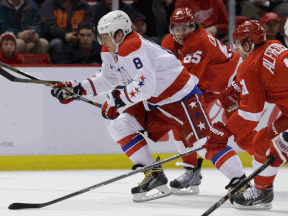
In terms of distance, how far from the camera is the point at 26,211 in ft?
9.61

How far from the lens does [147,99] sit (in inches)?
133

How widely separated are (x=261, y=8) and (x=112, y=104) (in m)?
2.38

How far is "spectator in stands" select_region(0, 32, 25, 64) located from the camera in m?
4.80

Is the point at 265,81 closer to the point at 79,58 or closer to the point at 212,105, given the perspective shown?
the point at 212,105

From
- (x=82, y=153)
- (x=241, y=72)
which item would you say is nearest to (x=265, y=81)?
(x=241, y=72)

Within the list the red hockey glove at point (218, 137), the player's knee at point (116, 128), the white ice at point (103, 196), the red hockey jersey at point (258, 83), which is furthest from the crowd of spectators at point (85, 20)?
the red hockey glove at point (218, 137)

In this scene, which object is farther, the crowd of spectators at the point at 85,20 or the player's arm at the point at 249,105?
the crowd of spectators at the point at 85,20

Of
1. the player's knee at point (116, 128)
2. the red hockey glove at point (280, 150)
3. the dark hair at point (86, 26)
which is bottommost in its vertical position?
the red hockey glove at point (280, 150)

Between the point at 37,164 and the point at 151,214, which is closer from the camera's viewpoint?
the point at 151,214

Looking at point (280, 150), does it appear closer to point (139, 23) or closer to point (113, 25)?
point (113, 25)

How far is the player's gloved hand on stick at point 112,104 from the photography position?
128 inches

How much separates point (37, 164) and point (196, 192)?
168cm

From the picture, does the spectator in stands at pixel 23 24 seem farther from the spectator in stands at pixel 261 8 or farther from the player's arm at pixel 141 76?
the player's arm at pixel 141 76

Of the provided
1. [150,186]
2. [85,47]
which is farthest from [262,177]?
[85,47]
